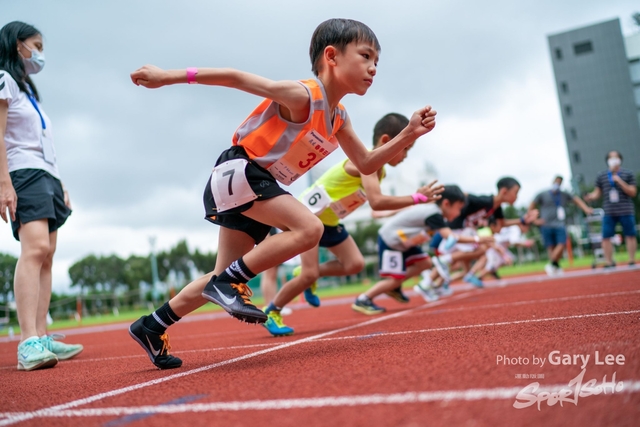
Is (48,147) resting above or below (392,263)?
above

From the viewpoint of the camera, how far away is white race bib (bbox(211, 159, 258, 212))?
3.04 meters

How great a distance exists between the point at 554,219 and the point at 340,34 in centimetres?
991

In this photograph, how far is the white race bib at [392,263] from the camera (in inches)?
281

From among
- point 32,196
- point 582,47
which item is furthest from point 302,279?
point 582,47

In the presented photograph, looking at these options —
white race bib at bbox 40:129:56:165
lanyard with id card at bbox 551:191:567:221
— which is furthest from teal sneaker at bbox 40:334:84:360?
lanyard with id card at bbox 551:191:567:221

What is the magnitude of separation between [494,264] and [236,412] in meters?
10.7

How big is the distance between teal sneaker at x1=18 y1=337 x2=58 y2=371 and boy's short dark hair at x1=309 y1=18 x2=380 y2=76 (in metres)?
2.46

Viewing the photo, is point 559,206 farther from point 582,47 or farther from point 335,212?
point 582,47

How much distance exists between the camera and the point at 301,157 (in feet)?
10.7

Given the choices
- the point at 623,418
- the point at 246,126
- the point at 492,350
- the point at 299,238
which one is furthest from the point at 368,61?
the point at 623,418

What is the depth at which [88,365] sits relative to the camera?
12.8 ft

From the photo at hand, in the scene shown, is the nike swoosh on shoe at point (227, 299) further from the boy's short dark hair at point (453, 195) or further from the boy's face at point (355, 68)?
the boy's short dark hair at point (453, 195)

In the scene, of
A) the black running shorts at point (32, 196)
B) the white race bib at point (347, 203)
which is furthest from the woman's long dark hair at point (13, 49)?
the white race bib at point (347, 203)

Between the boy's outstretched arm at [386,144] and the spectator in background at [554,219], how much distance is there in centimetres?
875
